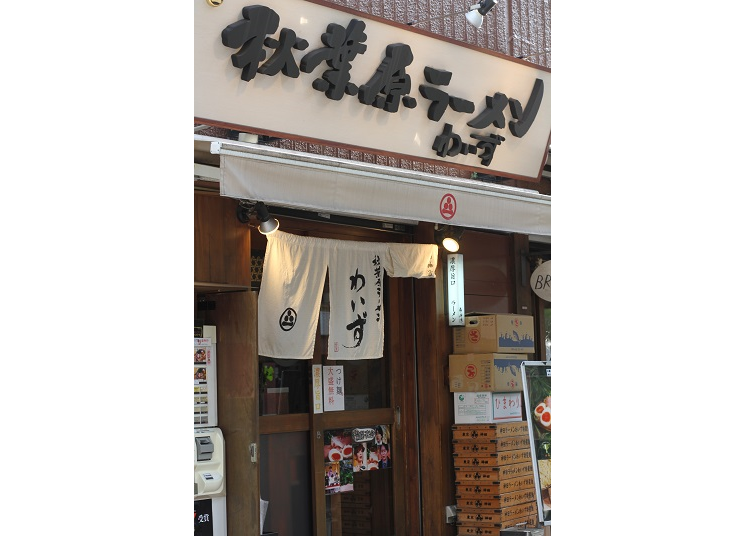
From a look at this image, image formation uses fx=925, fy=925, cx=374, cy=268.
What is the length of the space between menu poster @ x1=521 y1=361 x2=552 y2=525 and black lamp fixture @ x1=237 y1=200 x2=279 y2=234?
2338mm

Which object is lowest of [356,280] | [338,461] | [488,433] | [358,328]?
[338,461]

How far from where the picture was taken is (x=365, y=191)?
22.5 feet

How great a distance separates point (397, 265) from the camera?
28.5 feet

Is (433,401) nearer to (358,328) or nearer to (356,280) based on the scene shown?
(358,328)

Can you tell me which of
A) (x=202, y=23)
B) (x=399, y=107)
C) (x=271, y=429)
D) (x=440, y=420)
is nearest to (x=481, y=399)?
(x=440, y=420)

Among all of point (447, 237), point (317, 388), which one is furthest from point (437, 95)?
point (317, 388)

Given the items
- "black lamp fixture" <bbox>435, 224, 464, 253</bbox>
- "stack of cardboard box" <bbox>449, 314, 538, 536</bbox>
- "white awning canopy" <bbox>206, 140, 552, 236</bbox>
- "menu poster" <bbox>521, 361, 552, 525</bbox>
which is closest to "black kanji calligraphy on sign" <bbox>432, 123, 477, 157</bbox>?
"white awning canopy" <bbox>206, 140, 552, 236</bbox>

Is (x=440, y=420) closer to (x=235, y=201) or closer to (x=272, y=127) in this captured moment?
(x=235, y=201)

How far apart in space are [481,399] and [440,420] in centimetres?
45

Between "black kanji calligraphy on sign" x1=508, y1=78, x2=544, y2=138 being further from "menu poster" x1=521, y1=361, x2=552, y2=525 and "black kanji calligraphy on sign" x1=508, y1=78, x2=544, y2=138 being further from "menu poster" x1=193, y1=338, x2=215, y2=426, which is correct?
"menu poster" x1=193, y1=338, x2=215, y2=426

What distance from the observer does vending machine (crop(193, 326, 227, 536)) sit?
7164 mm

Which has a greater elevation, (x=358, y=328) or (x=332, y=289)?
(x=332, y=289)

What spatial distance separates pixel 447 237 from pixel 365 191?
7.60ft

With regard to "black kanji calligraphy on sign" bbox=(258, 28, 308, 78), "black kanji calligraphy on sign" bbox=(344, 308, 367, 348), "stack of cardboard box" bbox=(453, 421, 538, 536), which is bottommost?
"stack of cardboard box" bbox=(453, 421, 538, 536)
